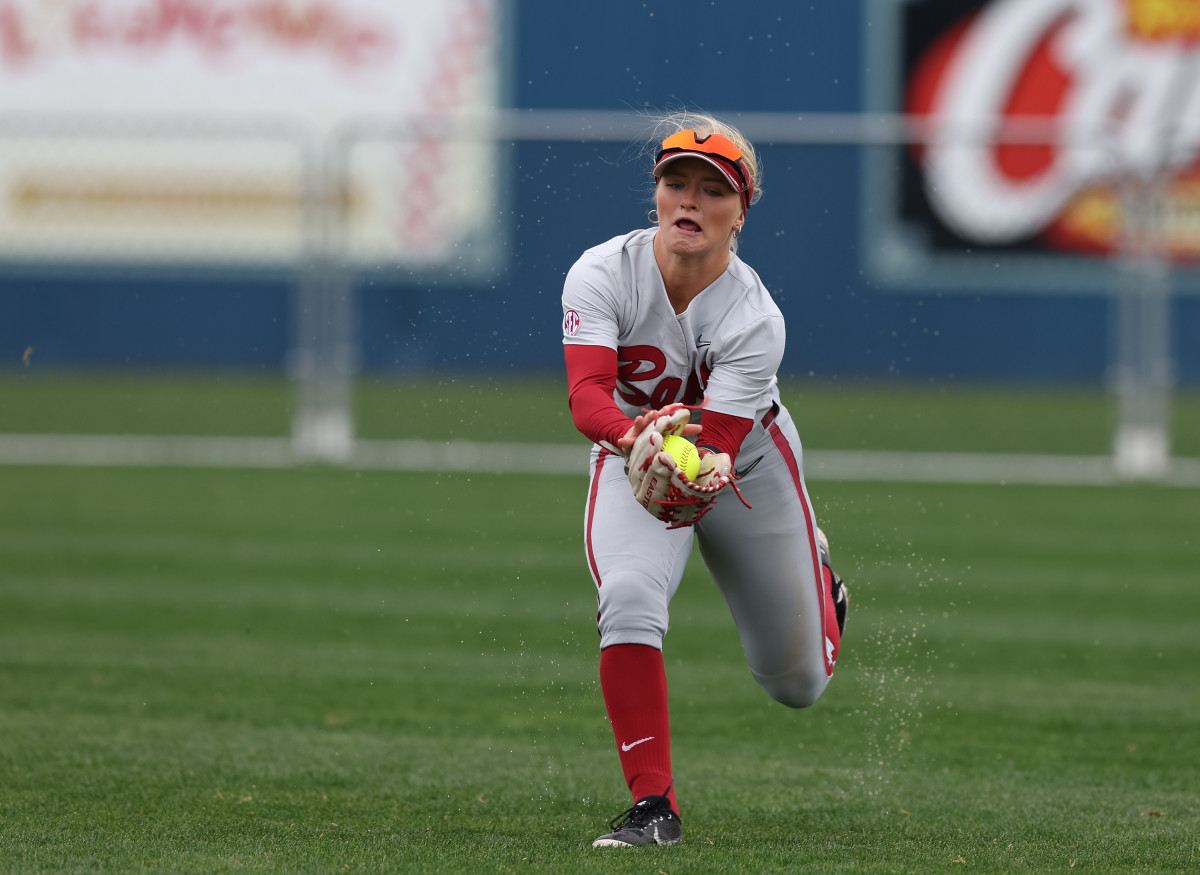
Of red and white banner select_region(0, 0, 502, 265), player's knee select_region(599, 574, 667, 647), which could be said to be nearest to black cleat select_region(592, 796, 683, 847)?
player's knee select_region(599, 574, 667, 647)

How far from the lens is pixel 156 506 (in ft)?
36.9

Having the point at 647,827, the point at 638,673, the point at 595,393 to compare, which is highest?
the point at 595,393

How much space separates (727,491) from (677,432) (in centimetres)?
60

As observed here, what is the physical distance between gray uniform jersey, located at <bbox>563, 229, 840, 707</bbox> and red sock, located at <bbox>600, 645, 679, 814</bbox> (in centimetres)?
5

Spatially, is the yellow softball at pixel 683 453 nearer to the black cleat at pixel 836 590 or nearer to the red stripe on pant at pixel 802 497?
the red stripe on pant at pixel 802 497

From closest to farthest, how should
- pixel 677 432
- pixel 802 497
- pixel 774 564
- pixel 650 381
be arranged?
pixel 677 432, pixel 650 381, pixel 774 564, pixel 802 497

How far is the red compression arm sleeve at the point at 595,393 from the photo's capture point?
4316 millimetres

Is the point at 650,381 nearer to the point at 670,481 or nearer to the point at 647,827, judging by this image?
the point at 670,481

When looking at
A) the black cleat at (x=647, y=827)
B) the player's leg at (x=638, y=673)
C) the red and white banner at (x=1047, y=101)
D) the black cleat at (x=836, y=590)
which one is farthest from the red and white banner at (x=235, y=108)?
the black cleat at (x=647, y=827)

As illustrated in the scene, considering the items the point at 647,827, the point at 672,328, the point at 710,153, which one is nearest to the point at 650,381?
the point at 672,328

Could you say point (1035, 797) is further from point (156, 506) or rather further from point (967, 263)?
point (967, 263)

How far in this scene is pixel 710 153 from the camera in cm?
430

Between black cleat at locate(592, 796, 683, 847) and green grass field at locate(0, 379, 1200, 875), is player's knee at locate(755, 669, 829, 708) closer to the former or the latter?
green grass field at locate(0, 379, 1200, 875)

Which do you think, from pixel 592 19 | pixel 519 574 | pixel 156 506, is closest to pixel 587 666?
pixel 519 574
